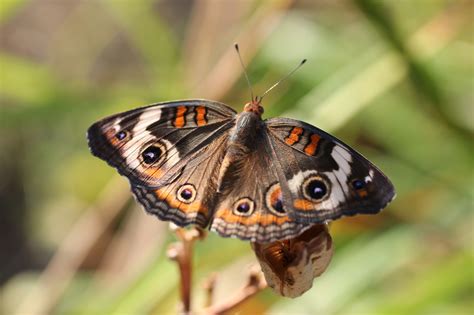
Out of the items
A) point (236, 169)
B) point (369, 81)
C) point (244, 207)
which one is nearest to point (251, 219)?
point (244, 207)

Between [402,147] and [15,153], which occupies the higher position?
[15,153]

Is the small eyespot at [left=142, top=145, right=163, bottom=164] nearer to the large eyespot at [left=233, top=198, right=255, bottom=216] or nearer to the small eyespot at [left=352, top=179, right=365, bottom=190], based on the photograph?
the large eyespot at [left=233, top=198, right=255, bottom=216]

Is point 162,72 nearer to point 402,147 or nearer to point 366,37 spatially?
point 366,37

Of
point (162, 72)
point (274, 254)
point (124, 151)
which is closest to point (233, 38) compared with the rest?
point (162, 72)

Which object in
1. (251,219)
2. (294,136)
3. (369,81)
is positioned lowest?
(251,219)

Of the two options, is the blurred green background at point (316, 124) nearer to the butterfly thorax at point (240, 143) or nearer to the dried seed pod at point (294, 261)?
A: the butterfly thorax at point (240, 143)

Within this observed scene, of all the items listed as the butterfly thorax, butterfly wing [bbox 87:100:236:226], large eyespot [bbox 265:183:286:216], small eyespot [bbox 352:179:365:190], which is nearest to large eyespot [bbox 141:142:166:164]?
butterfly wing [bbox 87:100:236:226]

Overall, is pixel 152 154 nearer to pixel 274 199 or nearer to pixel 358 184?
pixel 274 199
